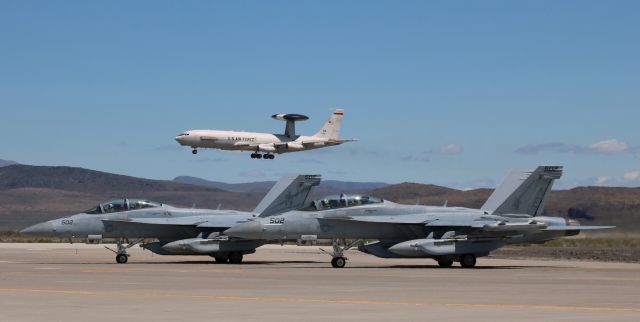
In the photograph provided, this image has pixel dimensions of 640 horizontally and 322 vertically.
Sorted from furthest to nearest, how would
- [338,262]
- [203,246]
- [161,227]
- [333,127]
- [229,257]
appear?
1. [333,127]
2. [161,227]
3. [229,257]
4. [203,246]
5. [338,262]

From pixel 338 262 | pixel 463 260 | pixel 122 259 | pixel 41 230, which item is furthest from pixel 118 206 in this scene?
pixel 463 260

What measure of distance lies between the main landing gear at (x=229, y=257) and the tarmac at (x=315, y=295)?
378 inches

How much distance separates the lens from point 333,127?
101312 millimetres

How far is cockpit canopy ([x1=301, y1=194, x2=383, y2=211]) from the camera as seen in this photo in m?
43.0

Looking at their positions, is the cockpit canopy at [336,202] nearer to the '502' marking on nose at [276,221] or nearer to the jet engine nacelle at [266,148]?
the '502' marking on nose at [276,221]

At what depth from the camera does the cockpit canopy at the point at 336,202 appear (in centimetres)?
4297

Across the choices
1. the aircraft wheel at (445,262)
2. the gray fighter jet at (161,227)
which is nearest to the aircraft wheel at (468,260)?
the aircraft wheel at (445,262)

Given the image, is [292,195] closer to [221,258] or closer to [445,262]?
[221,258]

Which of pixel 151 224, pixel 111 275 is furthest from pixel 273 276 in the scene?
pixel 151 224

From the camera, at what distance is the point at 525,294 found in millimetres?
25406

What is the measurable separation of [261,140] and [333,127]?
933 centimetres

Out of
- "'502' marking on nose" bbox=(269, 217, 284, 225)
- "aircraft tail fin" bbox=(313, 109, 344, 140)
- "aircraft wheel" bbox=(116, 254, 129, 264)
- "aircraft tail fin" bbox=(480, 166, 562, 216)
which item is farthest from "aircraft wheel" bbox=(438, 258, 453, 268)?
"aircraft tail fin" bbox=(313, 109, 344, 140)

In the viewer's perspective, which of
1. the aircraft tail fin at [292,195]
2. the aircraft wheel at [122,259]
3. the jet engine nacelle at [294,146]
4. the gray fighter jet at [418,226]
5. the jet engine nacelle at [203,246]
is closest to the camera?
the gray fighter jet at [418,226]

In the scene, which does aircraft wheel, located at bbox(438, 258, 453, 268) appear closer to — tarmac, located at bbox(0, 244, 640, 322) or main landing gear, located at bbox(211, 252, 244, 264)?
tarmac, located at bbox(0, 244, 640, 322)
